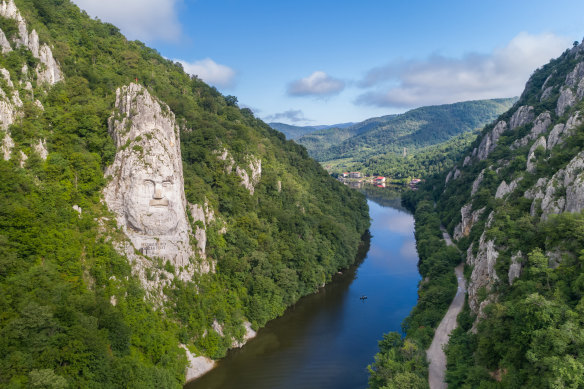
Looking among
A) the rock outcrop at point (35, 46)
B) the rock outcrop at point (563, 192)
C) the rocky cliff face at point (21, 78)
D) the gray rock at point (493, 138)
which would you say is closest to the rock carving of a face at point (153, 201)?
the rocky cliff face at point (21, 78)

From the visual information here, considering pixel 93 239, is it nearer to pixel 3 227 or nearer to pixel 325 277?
pixel 3 227

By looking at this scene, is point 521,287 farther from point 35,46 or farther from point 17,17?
point 17,17

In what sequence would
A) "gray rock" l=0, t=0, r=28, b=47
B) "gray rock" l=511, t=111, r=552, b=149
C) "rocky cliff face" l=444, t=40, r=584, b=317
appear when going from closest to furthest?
"rocky cliff face" l=444, t=40, r=584, b=317, "gray rock" l=0, t=0, r=28, b=47, "gray rock" l=511, t=111, r=552, b=149

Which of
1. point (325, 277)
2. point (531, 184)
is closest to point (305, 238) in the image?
point (325, 277)

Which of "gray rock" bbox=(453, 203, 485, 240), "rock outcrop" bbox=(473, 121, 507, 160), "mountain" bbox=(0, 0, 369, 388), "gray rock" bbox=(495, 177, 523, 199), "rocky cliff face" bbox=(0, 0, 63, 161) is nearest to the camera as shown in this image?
"mountain" bbox=(0, 0, 369, 388)

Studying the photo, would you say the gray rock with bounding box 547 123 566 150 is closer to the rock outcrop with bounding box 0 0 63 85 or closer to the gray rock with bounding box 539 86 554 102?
the gray rock with bounding box 539 86 554 102

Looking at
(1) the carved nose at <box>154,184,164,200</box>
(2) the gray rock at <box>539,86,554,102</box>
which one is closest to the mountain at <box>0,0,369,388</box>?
(1) the carved nose at <box>154,184,164,200</box>

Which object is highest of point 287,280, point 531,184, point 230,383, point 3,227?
point 3,227
